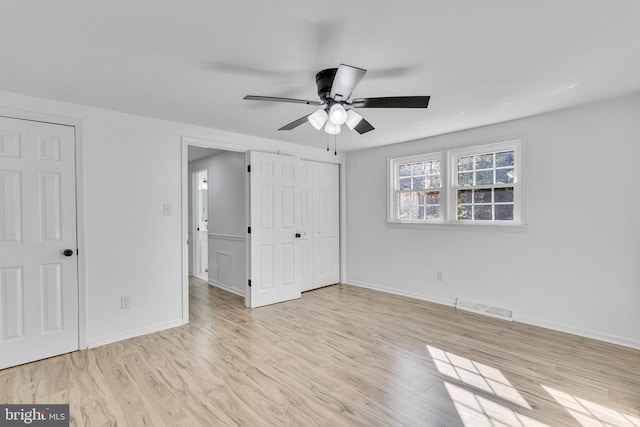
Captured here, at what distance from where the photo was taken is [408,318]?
374 centimetres

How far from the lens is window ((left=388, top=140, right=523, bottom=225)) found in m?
3.70

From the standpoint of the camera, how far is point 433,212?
175 inches

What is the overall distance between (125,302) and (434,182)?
13.3 ft

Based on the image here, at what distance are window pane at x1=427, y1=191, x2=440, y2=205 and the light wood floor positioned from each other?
163 cm

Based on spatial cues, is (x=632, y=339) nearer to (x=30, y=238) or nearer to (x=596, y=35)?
(x=596, y=35)

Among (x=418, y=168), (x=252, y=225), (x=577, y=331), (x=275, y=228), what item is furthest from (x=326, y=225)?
(x=577, y=331)

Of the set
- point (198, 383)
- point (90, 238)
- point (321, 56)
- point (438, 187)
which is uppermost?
point (321, 56)

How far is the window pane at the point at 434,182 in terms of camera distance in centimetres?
Answer: 438

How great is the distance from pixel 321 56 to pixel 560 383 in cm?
290

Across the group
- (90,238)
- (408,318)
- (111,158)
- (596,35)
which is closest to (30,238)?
(90,238)

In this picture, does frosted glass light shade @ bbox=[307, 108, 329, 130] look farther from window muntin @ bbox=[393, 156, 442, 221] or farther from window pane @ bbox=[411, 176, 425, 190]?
window pane @ bbox=[411, 176, 425, 190]

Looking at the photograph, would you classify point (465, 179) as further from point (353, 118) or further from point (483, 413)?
Result: point (483, 413)

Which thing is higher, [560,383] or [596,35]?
[596,35]

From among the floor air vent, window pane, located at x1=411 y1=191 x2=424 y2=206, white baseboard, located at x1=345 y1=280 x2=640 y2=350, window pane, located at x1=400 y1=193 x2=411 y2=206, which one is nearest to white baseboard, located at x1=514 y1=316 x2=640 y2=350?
white baseboard, located at x1=345 y1=280 x2=640 y2=350
